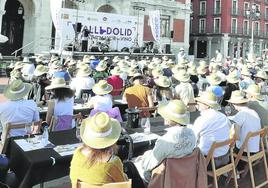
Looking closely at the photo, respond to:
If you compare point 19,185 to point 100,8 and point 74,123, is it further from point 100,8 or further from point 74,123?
point 100,8

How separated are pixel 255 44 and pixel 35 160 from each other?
181 ft

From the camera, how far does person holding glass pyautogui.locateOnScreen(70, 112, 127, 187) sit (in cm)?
305

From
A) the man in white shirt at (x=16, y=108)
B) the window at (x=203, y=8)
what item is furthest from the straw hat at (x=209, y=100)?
the window at (x=203, y=8)

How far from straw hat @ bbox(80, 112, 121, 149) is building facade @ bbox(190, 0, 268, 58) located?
159 ft

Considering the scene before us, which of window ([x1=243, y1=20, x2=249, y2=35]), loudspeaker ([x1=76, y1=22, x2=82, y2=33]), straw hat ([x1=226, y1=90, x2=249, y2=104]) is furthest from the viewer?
window ([x1=243, y1=20, x2=249, y2=35])

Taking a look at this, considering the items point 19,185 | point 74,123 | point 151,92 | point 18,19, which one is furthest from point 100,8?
point 19,185

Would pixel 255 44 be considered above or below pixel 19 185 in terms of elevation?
above

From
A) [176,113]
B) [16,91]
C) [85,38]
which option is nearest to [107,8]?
[85,38]

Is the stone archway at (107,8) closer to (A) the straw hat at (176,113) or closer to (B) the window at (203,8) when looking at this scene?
(B) the window at (203,8)

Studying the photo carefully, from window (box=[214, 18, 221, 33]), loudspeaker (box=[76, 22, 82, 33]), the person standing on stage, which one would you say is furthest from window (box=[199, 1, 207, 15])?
loudspeaker (box=[76, 22, 82, 33])

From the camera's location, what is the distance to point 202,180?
12.0 feet

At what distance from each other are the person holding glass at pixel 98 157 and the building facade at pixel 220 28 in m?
48.4

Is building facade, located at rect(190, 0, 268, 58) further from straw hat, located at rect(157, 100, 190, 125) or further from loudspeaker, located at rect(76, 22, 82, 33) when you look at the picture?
straw hat, located at rect(157, 100, 190, 125)

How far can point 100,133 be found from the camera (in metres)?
3.11
